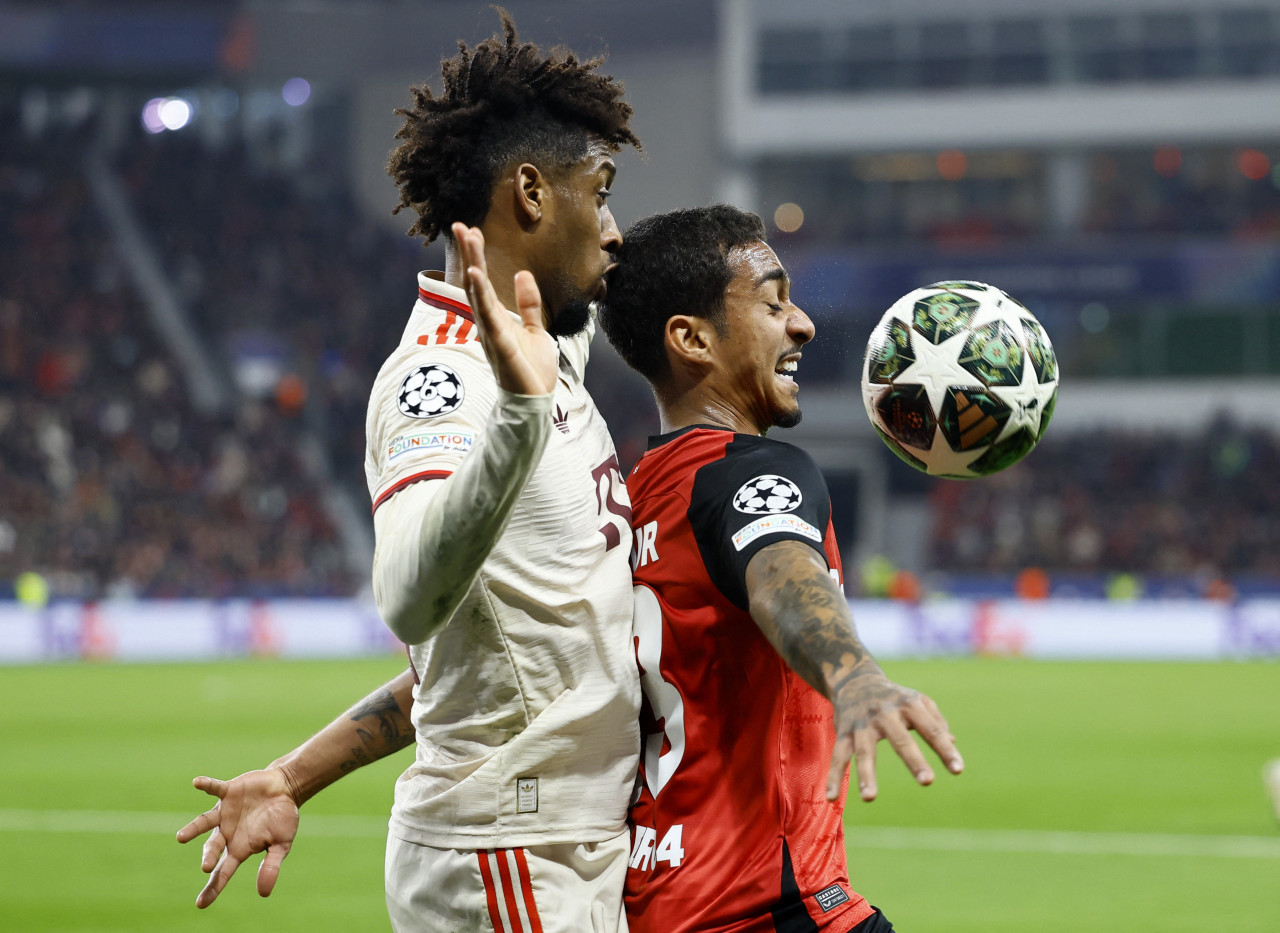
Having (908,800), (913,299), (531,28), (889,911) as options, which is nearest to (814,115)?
(531,28)

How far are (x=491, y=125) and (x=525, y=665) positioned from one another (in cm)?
100

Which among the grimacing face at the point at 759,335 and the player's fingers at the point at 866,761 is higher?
the grimacing face at the point at 759,335

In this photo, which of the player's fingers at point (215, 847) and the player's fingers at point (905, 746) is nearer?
the player's fingers at point (905, 746)

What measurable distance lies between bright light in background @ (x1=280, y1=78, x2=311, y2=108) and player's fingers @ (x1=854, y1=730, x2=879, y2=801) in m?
36.0

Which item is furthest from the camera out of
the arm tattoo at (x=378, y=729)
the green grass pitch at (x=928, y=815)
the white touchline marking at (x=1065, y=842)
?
the white touchline marking at (x=1065, y=842)

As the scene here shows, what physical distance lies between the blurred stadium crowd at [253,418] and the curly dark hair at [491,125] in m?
21.5

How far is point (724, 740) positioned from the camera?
2615mm

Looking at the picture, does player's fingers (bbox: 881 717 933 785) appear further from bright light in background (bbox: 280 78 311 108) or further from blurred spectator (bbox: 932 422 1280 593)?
bright light in background (bbox: 280 78 311 108)

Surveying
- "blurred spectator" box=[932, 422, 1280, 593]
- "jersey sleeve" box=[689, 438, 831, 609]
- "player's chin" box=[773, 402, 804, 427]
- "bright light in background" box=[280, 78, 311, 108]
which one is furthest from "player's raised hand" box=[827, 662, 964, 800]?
"bright light in background" box=[280, 78, 311, 108]

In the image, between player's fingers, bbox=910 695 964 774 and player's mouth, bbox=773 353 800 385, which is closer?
player's fingers, bbox=910 695 964 774

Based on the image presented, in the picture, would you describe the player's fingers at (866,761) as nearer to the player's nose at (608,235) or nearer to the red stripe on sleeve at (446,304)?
the red stripe on sleeve at (446,304)

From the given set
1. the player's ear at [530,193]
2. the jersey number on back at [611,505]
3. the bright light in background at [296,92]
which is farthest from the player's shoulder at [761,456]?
the bright light in background at [296,92]

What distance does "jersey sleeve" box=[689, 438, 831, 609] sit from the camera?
245 centimetres

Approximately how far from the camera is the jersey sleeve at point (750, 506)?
245 cm
